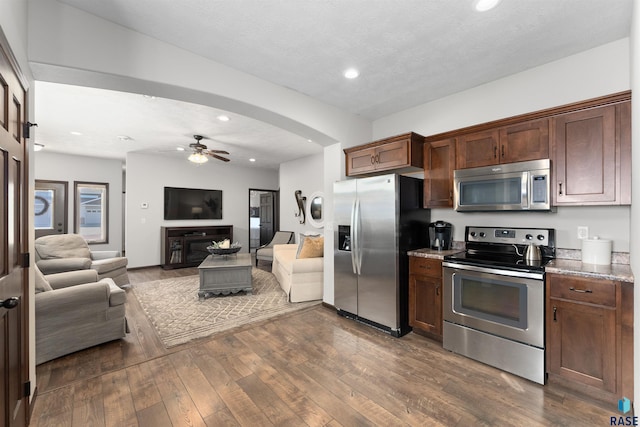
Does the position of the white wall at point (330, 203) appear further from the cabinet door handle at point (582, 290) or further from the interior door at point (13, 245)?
the interior door at point (13, 245)

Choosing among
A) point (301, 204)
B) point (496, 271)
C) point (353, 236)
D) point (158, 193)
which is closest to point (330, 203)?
point (353, 236)

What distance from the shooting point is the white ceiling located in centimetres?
192

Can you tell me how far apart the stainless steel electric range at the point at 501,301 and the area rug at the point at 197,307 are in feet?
6.86

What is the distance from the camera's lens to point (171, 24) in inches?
81.5

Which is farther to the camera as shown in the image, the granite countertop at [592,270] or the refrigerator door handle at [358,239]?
the refrigerator door handle at [358,239]

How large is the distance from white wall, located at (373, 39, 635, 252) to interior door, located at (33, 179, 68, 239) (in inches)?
313

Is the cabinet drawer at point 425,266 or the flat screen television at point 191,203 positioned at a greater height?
the flat screen television at point 191,203

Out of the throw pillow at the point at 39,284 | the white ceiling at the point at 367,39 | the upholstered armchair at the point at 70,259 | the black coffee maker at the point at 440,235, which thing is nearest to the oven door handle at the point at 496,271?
the black coffee maker at the point at 440,235

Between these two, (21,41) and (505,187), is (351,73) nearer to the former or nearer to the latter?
(505,187)

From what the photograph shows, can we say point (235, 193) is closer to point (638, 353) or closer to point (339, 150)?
point (339, 150)

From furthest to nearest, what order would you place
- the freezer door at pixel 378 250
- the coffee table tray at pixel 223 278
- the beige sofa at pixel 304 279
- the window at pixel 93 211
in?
1. the window at pixel 93 211
2. the coffee table tray at pixel 223 278
3. the beige sofa at pixel 304 279
4. the freezer door at pixel 378 250

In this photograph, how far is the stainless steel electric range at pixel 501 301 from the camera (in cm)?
216

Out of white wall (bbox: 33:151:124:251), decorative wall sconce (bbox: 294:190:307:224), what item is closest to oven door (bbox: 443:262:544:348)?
decorative wall sconce (bbox: 294:190:307:224)

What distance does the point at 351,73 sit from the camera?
2.79 m
